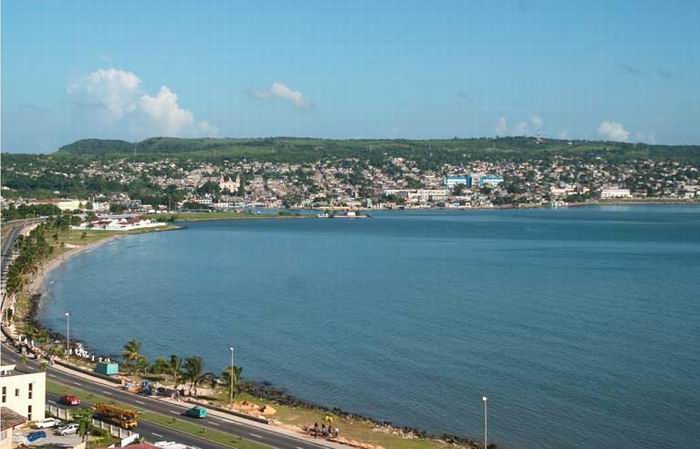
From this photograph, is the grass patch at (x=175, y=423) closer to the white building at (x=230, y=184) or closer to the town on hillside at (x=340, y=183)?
the town on hillside at (x=340, y=183)

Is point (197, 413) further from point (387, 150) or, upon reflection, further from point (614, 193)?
point (387, 150)

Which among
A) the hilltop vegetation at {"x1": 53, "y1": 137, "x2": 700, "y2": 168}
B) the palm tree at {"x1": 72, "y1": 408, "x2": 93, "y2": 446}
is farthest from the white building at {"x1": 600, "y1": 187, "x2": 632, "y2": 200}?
the palm tree at {"x1": 72, "y1": 408, "x2": 93, "y2": 446}

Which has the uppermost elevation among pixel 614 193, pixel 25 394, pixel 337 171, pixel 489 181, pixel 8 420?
pixel 8 420

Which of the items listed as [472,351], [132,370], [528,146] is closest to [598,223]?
[472,351]

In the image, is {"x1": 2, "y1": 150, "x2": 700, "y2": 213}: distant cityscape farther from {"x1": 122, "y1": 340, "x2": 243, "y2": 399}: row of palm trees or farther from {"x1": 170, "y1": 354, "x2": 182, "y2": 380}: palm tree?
{"x1": 170, "y1": 354, "x2": 182, "y2": 380}: palm tree

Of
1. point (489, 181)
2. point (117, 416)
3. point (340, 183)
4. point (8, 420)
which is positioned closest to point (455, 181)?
point (489, 181)
